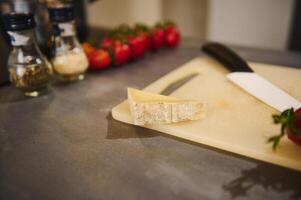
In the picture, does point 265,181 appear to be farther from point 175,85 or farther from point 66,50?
point 66,50

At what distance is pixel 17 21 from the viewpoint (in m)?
0.68

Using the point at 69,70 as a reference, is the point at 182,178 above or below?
below

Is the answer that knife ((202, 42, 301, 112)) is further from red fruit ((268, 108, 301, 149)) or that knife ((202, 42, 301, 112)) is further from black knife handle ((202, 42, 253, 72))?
red fruit ((268, 108, 301, 149))

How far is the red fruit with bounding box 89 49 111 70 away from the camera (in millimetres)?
924

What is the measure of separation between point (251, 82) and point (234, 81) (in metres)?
0.04

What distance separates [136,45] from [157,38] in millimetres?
143

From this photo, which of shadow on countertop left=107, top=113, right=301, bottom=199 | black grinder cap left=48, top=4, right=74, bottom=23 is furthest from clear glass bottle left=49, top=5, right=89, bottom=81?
shadow on countertop left=107, top=113, right=301, bottom=199

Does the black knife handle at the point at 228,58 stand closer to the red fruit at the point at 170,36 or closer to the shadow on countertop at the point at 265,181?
the red fruit at the point at 170,36

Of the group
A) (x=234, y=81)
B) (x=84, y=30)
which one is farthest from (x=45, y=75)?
(x=234, y=81)

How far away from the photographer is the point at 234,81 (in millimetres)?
771

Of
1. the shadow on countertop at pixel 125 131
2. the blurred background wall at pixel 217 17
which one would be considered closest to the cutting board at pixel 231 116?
the shadow on countertop at pixel 125 131

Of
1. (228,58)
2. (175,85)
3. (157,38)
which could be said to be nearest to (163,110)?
(175,85)

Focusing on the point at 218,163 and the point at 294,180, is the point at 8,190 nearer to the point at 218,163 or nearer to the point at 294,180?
the point at 218,163

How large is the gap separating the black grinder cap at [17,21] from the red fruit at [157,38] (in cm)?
51
